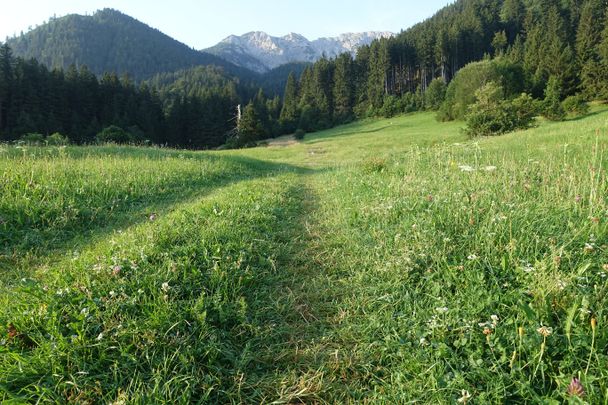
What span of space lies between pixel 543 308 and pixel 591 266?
849 millimetres

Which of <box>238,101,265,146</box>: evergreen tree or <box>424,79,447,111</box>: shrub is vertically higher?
<box>424,79,447,111</box>: shrub

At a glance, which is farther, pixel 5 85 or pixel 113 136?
pixel 5 85

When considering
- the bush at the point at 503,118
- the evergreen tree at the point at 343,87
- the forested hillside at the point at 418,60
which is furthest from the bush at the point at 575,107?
the evergreen tree at the point at 343,87

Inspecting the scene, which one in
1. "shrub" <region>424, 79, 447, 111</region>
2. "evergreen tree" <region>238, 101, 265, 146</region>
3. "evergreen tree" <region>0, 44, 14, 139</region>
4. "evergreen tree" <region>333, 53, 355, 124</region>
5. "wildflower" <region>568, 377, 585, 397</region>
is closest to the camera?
"wildflower" <region>568, 377, 585, 397</region>

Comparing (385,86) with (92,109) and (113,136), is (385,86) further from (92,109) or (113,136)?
(113,136)

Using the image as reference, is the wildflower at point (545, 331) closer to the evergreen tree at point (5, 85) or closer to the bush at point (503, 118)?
the bush at point (503, 118)

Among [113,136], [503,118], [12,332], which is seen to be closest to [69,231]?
[12,332]

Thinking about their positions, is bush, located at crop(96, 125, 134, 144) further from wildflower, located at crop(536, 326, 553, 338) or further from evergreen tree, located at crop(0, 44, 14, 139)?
wildflower, located at crop(536, 326, 553, 338)

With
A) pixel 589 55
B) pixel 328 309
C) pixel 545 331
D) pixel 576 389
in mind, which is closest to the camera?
pixel 576 389

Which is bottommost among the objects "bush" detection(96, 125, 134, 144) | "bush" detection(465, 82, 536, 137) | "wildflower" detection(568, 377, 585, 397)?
"wildflower" detection(568, 377, 585, 397)

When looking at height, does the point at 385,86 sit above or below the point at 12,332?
above

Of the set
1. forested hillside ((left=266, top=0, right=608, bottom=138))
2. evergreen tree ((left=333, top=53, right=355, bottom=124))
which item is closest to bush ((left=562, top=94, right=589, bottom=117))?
forested hillside ((left=266, top=0, right=608, bottom=138))

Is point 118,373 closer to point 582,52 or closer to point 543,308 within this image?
point 543,308

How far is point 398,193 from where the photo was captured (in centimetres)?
636
